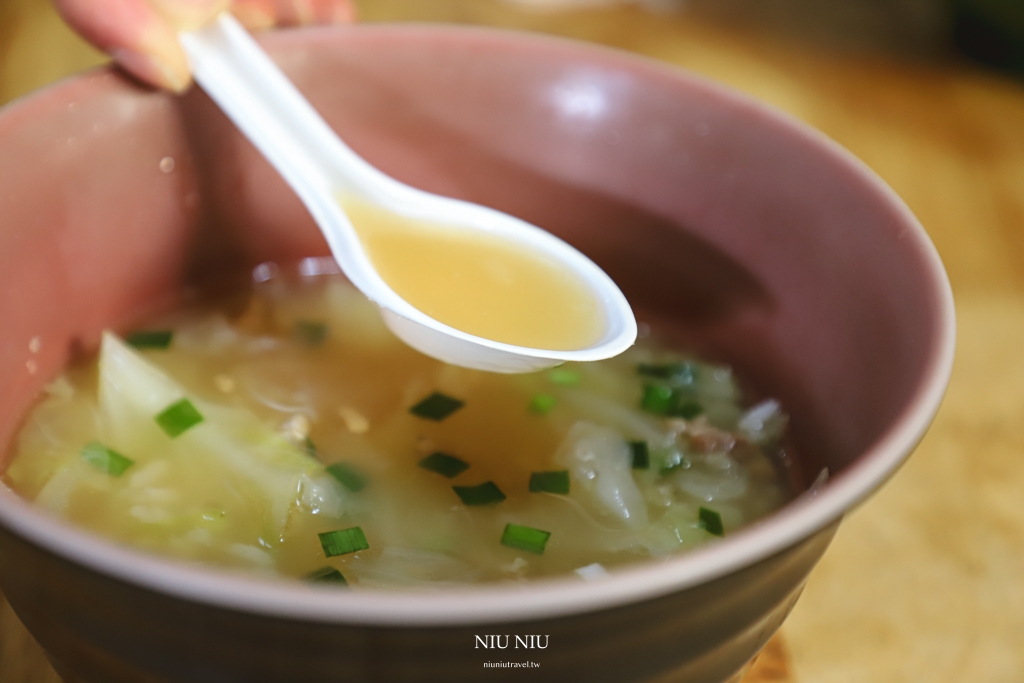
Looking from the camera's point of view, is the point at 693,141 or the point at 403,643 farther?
the point at 693,141

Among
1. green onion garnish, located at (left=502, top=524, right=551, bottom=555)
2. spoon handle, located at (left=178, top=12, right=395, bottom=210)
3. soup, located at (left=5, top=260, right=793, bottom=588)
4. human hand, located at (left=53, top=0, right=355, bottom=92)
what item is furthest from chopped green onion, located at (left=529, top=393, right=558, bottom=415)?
human hand, located at (left=53, top=0, right=355, bottom=92)

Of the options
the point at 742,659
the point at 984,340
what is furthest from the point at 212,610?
the point at 984,340

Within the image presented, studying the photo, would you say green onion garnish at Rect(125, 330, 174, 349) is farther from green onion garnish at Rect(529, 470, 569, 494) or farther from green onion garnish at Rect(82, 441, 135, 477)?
green onion garnish at Rect(529, 470, 569, 494)

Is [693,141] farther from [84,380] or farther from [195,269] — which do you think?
[84,380]

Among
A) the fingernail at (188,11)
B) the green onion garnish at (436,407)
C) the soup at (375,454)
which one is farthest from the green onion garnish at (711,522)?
the fingernail at (188,11)

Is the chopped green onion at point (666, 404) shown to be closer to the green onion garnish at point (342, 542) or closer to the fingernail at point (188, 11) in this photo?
the green onion garnish at point (342, 542)
